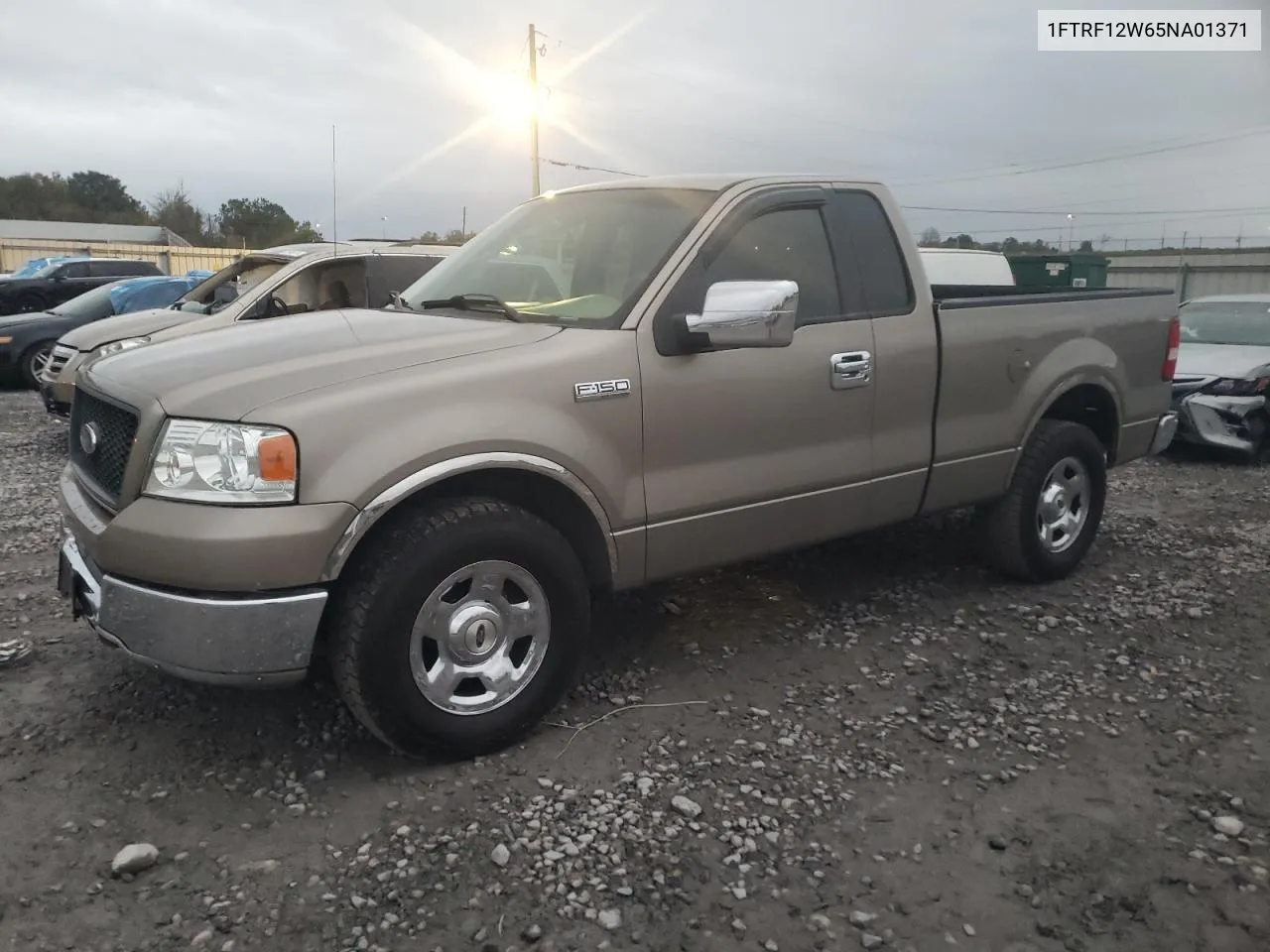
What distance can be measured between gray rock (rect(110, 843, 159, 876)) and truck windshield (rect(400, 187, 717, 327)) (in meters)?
2.08

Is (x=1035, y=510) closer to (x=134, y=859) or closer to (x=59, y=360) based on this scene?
(x=134, y=859)

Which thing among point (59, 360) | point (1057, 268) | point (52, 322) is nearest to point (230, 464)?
point (59, 360)

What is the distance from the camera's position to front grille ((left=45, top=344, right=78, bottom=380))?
9.16 meters

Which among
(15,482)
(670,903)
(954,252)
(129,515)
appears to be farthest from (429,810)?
(954,252)

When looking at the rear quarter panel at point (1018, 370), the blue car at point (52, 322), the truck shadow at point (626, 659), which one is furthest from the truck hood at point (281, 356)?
the blue car at point (52, 322)

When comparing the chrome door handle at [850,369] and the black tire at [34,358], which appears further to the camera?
the black tire at [34,358]

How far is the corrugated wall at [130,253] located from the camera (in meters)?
40.4

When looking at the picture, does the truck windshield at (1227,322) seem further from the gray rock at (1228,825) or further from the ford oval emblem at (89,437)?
the ford oval emblem at (89,437)

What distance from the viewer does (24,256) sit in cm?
4131

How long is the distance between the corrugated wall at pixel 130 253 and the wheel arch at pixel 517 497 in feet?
134

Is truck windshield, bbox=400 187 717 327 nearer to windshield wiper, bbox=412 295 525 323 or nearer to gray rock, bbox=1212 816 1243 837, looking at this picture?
windshield wiper, bbox=412 295 525 323

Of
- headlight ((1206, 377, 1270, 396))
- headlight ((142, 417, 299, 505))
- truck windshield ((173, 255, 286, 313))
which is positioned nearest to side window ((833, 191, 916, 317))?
headlight ((142, 417, 299, 505))

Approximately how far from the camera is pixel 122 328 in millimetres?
9406

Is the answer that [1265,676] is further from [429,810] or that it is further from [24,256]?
[24,256]
